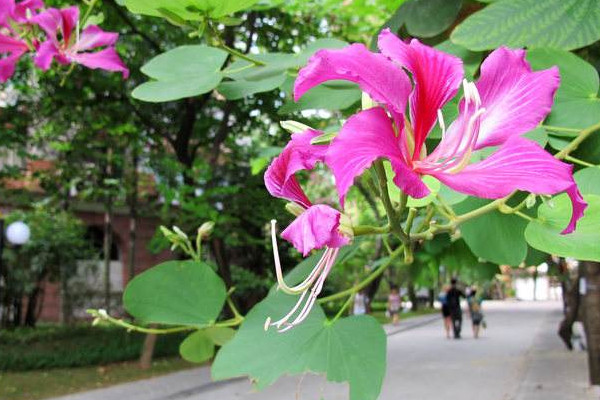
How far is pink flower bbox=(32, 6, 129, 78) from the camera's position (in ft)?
4.28

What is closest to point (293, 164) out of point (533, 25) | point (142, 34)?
point (533, 25)

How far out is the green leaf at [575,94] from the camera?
1.06 meters

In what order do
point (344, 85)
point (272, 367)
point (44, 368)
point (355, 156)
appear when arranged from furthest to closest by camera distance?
point (44, 368) → point (344, 85) → point (272, 367) → point (355, 156)

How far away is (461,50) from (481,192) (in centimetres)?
61

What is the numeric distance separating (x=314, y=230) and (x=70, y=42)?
1016 mm

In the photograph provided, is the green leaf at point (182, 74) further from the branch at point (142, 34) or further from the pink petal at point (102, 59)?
the branch at point (142, 34)

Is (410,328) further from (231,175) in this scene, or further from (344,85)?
(344,85)

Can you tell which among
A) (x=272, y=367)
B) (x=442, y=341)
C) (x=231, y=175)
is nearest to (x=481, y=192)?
(x=272, y=367)

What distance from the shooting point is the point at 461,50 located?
1.11m

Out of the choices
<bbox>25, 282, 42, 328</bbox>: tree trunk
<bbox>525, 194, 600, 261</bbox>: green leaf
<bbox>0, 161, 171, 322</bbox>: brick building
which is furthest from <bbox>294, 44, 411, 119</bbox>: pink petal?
<bbox>0, 161, 171, 322</bbox>: brick building

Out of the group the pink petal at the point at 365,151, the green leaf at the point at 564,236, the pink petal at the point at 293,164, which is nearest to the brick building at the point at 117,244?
the green leaf at the point at 564,236

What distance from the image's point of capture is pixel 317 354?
2.99ft

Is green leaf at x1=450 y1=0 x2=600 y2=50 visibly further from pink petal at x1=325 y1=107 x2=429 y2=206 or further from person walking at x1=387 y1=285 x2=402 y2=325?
person walking at x1=387 y1=285 x2=402 y2=325

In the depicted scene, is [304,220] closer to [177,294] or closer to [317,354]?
[317,354]
